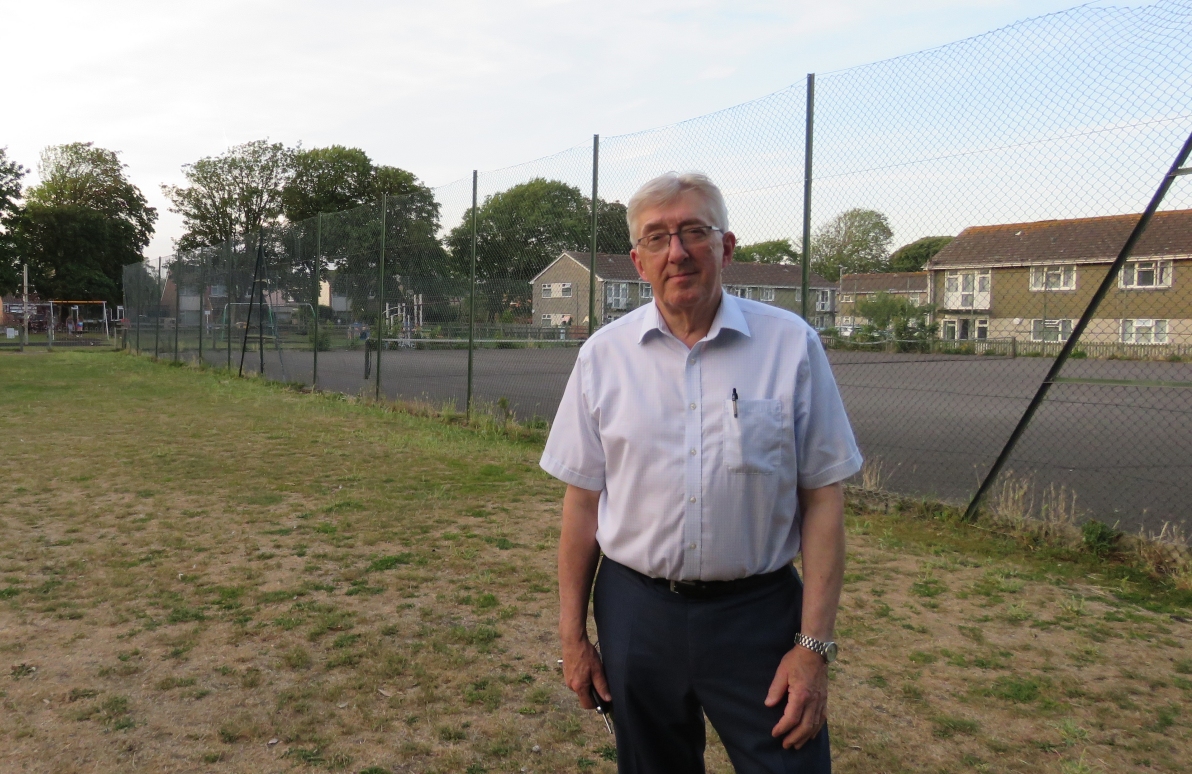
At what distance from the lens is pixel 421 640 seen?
14.7ft

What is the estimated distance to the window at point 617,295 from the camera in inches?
374

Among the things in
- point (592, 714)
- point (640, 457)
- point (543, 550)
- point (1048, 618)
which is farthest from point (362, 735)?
point (1048, 618)

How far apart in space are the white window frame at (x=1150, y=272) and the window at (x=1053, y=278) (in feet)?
1.38

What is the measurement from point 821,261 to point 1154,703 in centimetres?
421

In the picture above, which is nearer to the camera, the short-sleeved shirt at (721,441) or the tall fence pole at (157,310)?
the short-sleeved shirt at (721,441)

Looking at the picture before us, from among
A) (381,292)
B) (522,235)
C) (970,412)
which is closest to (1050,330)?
(522,235)

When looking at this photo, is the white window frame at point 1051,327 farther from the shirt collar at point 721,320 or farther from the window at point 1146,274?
the shirt collar at point 721,320

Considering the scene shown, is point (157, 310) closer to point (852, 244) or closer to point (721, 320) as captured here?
point (852, 244)

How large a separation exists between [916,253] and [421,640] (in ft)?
14.9

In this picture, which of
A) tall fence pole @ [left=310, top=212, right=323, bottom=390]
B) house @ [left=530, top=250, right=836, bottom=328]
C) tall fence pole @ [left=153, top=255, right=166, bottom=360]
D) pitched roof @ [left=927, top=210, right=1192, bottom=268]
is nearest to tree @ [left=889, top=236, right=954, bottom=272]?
pitched roof @ [left=927, top=210, right=1192, bottom=268]

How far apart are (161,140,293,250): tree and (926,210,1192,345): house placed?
64.0 metres

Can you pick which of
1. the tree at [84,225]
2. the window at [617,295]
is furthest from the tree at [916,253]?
the tree at [84,225]

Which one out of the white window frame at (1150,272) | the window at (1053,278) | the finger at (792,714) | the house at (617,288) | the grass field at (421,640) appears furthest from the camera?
the house at (617,288)

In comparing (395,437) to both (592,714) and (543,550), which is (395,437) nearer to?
(543,550)
